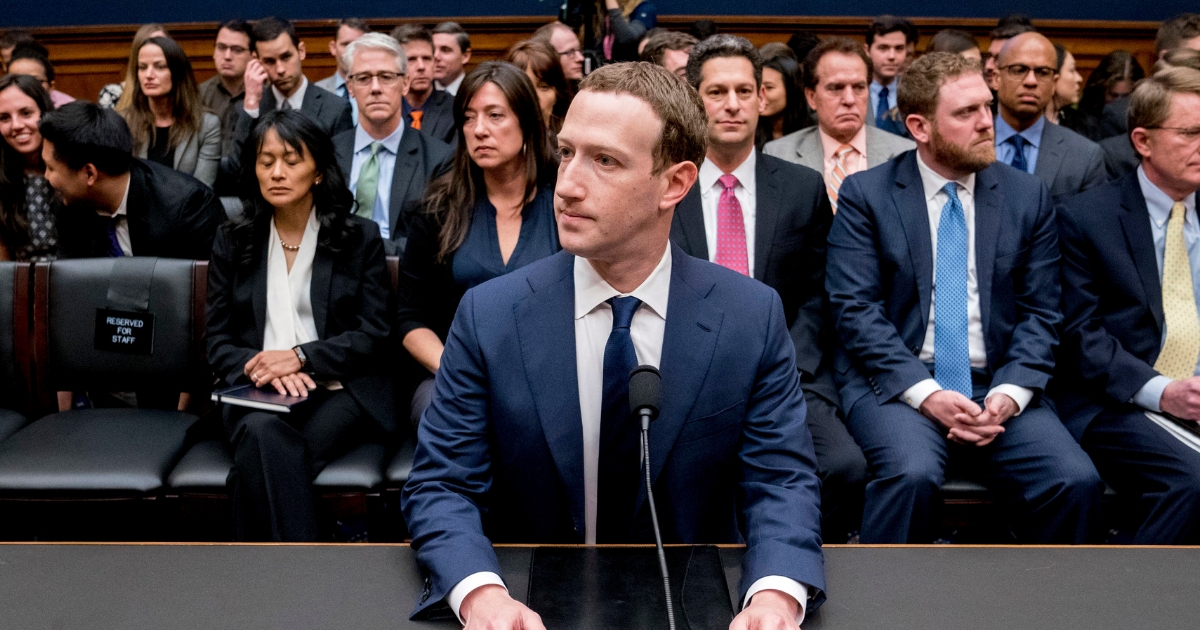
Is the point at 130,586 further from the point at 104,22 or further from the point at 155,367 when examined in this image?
the point at 104,22

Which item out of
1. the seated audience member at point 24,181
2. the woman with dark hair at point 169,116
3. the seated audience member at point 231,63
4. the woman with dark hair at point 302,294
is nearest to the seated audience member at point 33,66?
the woman with dark hair at point 169,116

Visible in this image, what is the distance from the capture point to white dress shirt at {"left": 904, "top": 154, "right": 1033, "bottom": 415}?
8.06 ft

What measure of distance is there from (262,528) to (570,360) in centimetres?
124

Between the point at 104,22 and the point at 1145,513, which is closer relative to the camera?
the point at 1145,513

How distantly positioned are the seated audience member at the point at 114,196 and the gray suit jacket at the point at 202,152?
986mm

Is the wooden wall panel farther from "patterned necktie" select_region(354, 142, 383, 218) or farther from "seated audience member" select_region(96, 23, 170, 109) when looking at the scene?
"patterned necktie" select_region(354, 142, 383, 218)

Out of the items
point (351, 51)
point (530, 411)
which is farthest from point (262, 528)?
point (351, 51)

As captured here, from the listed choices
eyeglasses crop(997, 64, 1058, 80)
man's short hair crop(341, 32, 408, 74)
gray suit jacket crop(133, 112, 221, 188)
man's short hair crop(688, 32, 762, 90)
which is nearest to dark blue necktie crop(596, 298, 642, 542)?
man's short hair crop(688, 32, 762, 90)

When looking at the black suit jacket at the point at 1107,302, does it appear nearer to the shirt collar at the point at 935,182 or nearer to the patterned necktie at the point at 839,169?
the shirt collar at the point at 935,182

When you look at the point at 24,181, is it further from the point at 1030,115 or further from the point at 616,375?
the point at 1030,115

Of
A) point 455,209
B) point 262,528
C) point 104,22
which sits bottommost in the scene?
point 262,528

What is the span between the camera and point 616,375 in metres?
1.36

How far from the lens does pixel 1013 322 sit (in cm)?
260

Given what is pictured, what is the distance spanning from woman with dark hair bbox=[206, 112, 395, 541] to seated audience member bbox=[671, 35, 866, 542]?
91 centimetres
